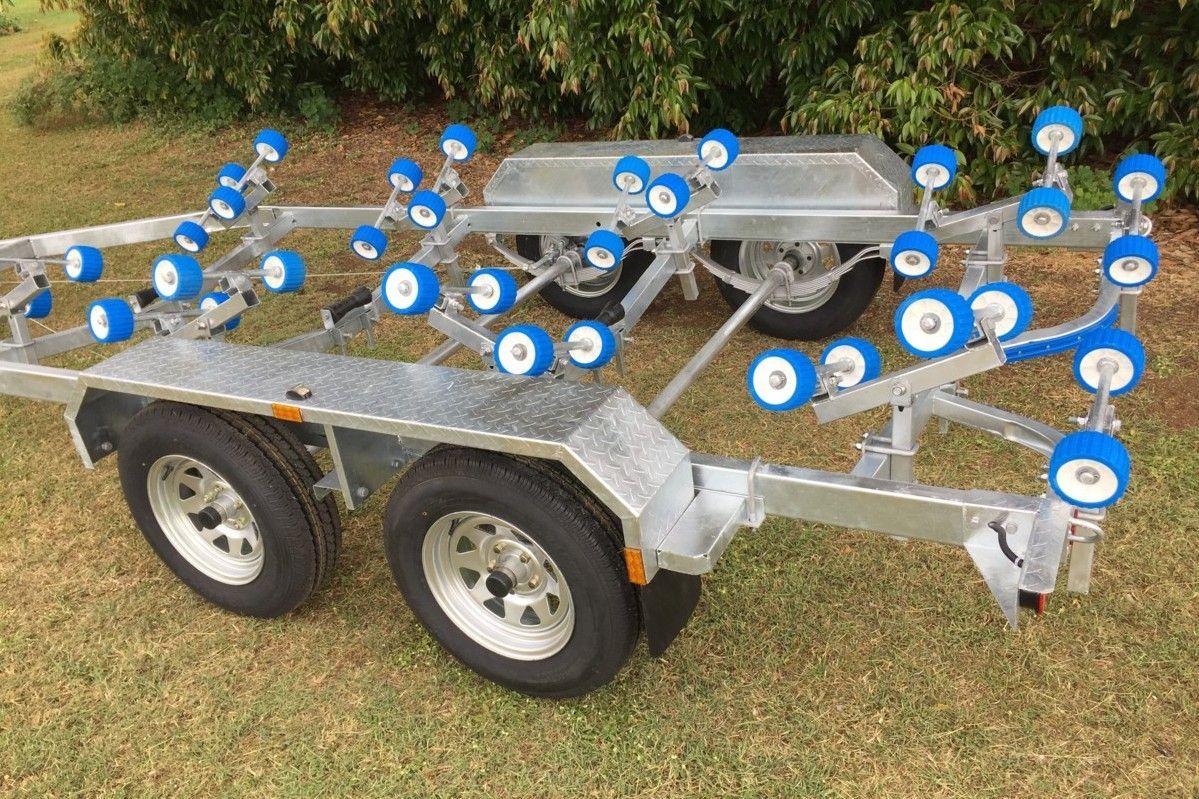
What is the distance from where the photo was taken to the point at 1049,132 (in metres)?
3.74

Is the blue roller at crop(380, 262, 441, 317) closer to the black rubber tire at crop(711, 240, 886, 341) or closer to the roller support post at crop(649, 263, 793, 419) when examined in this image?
the roller support post at crop(649, 263, 793, 419)

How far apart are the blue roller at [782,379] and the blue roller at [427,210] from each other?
229 centimetres

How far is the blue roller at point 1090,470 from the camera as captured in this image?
2.10 meters

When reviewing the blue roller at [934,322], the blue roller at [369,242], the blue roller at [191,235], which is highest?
the blue roller at [934,322]

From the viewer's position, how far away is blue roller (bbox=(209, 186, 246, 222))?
4.64 meters

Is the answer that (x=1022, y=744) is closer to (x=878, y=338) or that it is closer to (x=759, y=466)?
(x=759, y=466)

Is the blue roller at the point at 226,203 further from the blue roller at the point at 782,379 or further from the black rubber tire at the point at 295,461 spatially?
the blue roller at the point at 782,379

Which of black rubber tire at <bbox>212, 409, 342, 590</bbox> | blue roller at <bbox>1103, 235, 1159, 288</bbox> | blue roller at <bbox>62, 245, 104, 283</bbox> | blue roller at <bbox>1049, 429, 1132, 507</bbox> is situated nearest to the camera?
blue roller at <bbox>1049, 429, 1132, 507</bbox>

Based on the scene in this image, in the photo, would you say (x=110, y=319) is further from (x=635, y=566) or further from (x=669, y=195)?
(x=635, y=566)

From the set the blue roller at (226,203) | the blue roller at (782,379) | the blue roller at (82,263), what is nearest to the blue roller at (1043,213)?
the blue roller at (782,379)

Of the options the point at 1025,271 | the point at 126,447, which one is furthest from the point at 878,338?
the point at 126,447

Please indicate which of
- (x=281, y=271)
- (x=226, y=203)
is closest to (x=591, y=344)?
(x=281, y=271)

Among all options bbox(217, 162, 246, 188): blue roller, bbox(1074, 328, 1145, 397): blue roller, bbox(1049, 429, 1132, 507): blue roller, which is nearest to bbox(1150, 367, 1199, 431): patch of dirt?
bbox(1074, 328, 1145, 397): blue roller

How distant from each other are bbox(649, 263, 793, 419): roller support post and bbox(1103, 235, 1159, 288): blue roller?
137cm
